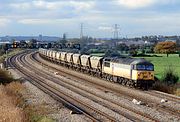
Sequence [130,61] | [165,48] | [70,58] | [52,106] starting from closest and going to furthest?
1. [52,106]
2. [130,61]
3. [70,58]
4. [165,48]

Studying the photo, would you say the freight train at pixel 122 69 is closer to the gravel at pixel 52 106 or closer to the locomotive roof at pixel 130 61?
the locomotive roof at pixel 130 61

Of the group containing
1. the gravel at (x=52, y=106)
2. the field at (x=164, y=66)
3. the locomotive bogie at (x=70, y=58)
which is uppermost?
the gravel at (x=52, y=106)

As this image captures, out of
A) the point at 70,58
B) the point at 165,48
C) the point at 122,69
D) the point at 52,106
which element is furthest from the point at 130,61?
the point at 165,48

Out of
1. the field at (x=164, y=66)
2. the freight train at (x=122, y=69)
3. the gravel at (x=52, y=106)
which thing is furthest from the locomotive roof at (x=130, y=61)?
the gravel at (x=52, y=106)

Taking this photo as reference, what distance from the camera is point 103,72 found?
49688mm

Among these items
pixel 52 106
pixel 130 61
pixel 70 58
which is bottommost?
pixel 70 58

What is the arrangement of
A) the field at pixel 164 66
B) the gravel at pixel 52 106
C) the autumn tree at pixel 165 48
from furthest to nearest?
the autumn tree at pixel 165 48 < the field at pixel 164 66 < the gravel at pixel 52 106

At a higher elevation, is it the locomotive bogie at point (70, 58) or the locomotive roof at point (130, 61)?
the locomotive roof at point (130, 61)

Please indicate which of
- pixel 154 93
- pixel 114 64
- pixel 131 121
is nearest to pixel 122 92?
pixel 154 93

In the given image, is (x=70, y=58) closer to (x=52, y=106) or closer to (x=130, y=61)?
(x=130, y=61)

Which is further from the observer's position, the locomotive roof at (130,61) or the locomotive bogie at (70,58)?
the locomotive bogie at (70,58)

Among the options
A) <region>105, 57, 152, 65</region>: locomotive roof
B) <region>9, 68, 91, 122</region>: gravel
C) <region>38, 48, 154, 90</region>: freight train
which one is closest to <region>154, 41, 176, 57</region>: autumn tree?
<region>38, 48, 154, 90</region>: freight train

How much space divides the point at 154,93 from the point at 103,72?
15.1 m

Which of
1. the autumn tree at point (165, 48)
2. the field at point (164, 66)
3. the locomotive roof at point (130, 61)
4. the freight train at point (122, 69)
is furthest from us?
the autumn tree at point (165, 48)
